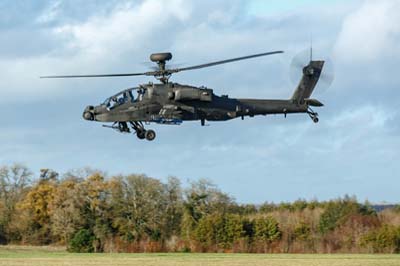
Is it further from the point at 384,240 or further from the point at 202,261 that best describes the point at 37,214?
the point at 202,261

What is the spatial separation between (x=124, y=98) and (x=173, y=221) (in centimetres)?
6583

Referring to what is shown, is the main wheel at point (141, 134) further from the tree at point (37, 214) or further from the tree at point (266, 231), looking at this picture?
the tree at point (37, 214)

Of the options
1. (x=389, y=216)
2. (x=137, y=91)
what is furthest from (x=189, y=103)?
(x=389, y=216)

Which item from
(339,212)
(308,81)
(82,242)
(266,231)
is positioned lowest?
(82,242)

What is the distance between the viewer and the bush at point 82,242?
97056 millimetres

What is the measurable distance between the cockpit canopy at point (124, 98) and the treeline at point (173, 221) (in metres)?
52.6

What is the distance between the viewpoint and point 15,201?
409 ft

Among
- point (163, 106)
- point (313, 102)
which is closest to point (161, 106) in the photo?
point (163, 106)

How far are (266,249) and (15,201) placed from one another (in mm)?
38927

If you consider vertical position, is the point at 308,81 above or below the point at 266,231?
above

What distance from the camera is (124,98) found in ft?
150

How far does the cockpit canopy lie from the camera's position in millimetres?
45594

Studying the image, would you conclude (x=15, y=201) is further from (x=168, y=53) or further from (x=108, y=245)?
(x=168, y=53)

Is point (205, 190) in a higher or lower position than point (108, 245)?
higher
